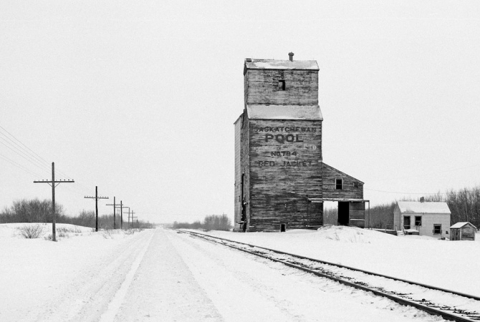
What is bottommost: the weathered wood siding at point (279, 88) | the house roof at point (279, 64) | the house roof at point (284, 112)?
the house roof at point (284, 112)

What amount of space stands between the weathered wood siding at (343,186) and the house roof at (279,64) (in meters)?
9.70

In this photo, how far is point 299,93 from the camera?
4831 centimetres

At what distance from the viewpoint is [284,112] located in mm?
47406

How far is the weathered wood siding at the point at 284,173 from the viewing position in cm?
4569

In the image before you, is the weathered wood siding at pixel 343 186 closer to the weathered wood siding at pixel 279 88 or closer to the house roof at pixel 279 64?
the weathered wood siding at pixel 279 88

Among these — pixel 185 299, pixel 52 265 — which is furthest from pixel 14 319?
pixel 52 265

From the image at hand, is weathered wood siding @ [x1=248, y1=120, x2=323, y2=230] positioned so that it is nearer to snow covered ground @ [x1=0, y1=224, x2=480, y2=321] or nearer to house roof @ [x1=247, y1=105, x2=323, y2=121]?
house roof @ [x1=247, y1=105, x2=323, y2=121]

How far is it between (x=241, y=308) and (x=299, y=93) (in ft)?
133

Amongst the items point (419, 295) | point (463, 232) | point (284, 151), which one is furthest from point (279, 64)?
point (419, 295)

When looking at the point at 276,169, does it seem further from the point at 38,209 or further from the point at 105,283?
the point at 38,209

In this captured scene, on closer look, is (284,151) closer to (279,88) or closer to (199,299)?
(279,88)

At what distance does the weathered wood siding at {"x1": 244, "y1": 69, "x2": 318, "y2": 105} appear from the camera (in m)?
48.2

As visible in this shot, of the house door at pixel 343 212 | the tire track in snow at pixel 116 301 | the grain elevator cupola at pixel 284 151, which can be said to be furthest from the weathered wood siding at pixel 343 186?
the tire track in snow at pixel 116 301

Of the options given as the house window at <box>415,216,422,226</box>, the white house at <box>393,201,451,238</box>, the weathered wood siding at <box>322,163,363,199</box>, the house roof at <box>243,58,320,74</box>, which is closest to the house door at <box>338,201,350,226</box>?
the weathered wood siding at <box>322,163,363,199</box>
